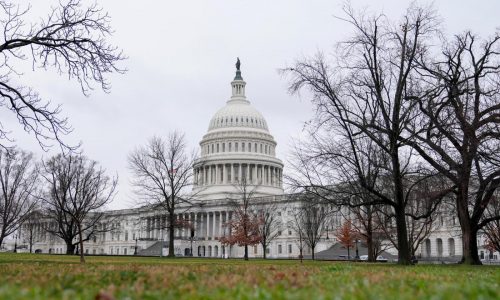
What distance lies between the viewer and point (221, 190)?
465ft

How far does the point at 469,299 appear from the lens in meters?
6.66

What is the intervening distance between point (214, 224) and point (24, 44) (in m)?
119

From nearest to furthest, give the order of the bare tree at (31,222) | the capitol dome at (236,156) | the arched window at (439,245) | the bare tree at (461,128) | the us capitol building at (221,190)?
the bare tree at (461,128), the bare tree at (31,222), the arched window at (439,245), the us capitol building at (221,190), the capitol dome at (236,156)

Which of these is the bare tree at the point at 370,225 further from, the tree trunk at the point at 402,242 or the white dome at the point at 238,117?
the white dome at the point at 238,117

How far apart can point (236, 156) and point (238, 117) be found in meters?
13.5

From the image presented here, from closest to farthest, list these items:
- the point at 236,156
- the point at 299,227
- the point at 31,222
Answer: the point at 299,227 → the point at 31,222 → the point at 236,156

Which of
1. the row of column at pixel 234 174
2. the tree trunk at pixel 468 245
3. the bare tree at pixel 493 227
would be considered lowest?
the tree trunk at pixel 468 245

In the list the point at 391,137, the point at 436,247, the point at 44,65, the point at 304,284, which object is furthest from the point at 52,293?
the point at 436,247

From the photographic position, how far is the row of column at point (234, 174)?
14312 centimetres


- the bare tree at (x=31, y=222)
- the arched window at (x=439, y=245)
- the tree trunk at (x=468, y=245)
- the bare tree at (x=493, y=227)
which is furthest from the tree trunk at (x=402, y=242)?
the arched window at (x=439, y=245)

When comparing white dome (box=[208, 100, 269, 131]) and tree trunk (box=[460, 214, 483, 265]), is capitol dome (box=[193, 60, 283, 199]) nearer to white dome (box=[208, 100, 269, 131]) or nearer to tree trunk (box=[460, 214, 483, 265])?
white dome (box=[208, 100, 269, 131])

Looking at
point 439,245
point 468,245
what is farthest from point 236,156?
point 468,245

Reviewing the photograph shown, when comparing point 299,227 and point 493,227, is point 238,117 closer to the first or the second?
point 299,227

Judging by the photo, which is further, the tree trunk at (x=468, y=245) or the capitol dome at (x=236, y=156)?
the capitol dome at (x=236, y=156)
